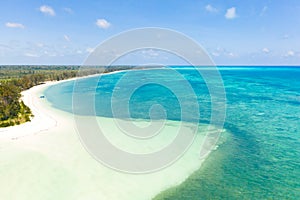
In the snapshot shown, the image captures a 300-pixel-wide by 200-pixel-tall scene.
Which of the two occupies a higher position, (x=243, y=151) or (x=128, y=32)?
(x=128, y=32)

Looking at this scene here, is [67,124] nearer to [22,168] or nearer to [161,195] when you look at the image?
[22,168]

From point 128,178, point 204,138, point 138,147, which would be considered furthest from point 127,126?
point 128,178

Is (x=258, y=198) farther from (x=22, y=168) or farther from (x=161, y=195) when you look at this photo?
(x=22, y=168)

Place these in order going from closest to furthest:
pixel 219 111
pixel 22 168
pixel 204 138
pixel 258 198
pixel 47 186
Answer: pixel 258 198 → pixel 47 186 → pixel 22 168 → pixel 204 138 → pixel 219 111

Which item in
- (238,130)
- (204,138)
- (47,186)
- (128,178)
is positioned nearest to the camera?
(47,186)

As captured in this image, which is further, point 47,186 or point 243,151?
point 243,151

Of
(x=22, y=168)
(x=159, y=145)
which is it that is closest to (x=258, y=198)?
(x=159, y=145)
